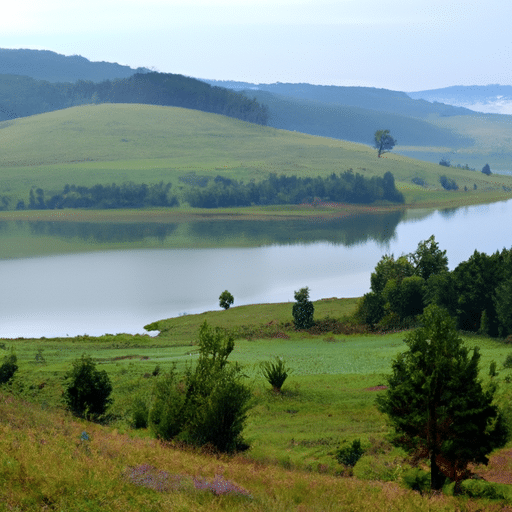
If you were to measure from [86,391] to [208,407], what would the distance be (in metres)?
8.04

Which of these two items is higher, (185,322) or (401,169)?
(401,169)

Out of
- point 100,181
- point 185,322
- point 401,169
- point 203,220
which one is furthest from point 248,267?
point 401,169

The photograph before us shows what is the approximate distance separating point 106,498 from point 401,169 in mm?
189358

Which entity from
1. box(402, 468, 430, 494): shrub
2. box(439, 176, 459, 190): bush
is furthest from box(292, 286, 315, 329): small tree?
box(439, 176, 459, 190): bush

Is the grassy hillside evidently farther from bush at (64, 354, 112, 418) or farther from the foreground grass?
the foreground grass

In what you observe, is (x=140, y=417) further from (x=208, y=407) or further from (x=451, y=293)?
(x=451, y=293)

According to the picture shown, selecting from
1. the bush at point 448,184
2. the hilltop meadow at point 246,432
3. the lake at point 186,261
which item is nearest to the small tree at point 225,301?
the hilltop meadow at point 246,432

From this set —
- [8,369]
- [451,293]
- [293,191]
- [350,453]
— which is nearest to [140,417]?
[350,453]

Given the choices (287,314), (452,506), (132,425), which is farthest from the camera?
(287,314)

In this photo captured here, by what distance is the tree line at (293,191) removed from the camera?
159 meters

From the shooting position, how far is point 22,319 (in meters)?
59.1

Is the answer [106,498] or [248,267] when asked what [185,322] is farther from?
[106,498]

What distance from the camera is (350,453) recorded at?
59.8 feet

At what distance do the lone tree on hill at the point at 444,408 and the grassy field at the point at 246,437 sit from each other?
1.21 m
